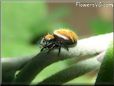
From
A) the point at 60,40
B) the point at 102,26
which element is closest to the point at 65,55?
the point at 60,40

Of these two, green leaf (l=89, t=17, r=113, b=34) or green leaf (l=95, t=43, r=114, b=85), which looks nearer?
green leaf (l=95, t=43, r=114, b=85)

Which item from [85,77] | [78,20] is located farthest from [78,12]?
[85,77]

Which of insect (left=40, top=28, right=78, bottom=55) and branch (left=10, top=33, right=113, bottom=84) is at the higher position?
insect (left=40, top=28, right=78, bottom=55)

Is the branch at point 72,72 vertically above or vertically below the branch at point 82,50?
below

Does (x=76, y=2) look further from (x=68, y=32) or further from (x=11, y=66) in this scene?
(x=11, y=66)

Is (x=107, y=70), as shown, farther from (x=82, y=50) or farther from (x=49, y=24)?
(x=49, y=24)
